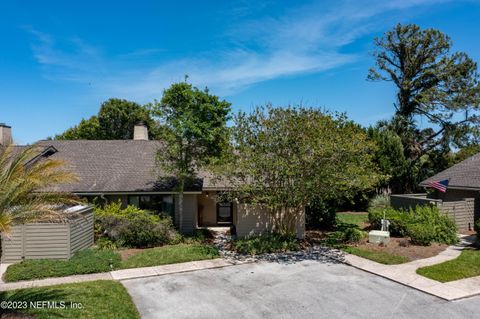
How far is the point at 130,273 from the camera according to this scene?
12375 mm

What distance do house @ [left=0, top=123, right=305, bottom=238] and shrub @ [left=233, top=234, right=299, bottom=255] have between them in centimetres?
169

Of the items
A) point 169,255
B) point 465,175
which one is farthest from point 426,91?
point 169,255

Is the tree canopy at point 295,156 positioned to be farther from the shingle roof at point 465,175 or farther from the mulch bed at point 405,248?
the shingle roof at point 465,175

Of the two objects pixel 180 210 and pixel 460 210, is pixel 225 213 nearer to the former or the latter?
pixel 180 210

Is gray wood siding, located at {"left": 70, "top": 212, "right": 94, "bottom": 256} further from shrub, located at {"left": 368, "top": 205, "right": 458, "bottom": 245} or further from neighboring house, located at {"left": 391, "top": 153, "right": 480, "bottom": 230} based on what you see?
neighboring house, located at {"left": 391, "top": 153, "right": 480, "bottom": 230}

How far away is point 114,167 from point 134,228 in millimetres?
6504

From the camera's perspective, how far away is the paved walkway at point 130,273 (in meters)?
11.2

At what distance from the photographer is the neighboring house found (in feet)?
59.9

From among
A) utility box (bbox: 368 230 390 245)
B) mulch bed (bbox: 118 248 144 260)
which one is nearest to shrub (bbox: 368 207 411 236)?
utility box (bbox: 368 230 390 245)

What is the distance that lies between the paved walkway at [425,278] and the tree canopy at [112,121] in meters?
33.5

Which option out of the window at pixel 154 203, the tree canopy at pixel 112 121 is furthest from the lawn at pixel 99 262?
the tree canopy at pixel 112 121

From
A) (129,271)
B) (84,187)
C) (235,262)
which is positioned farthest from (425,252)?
(84,187)

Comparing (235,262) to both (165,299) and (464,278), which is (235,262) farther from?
(464,278)

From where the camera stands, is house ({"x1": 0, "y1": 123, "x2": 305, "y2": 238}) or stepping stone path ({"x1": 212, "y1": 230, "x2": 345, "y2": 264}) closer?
stepping stone path ({"x1": 212, "y1": 230, "x2": 345, "y2": 264})
